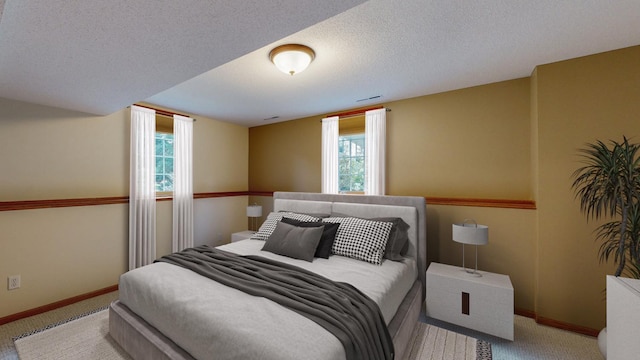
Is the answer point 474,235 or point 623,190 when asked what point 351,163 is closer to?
point 474,235

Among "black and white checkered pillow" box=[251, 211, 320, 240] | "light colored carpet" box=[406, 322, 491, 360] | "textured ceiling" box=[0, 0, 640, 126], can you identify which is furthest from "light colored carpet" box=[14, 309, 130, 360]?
"light colored carpet" box=[406, 322, 491, 360]

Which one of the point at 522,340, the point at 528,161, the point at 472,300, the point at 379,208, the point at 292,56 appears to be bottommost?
the point at 522,340

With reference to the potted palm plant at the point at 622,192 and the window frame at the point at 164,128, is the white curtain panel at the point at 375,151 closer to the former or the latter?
the potted palm plant at the point at 622,192

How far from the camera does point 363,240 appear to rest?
2.52 metres

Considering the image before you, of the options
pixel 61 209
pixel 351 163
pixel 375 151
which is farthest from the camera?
pixel 351 163

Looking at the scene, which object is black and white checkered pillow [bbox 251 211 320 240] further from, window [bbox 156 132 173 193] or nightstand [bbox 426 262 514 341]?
window [bbox 156 132 173 193]

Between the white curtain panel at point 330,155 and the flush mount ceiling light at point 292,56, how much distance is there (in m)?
1.73

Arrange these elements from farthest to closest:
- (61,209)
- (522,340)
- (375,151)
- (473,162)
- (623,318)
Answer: (375,151) < (473,162) < (61,209) < (522,340) < (623,318)

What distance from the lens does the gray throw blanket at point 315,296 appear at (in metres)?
1.35

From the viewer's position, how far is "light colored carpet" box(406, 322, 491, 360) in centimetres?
193

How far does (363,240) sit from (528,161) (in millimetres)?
1942

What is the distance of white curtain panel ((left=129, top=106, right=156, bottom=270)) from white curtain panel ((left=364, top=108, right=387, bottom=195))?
2.97 meters

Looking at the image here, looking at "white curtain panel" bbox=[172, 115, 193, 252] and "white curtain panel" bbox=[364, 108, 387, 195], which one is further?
"white curtain panel" bbox=[172, 115, 193, 252]

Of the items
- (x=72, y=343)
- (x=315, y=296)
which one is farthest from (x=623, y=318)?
(x=72, y=343)
